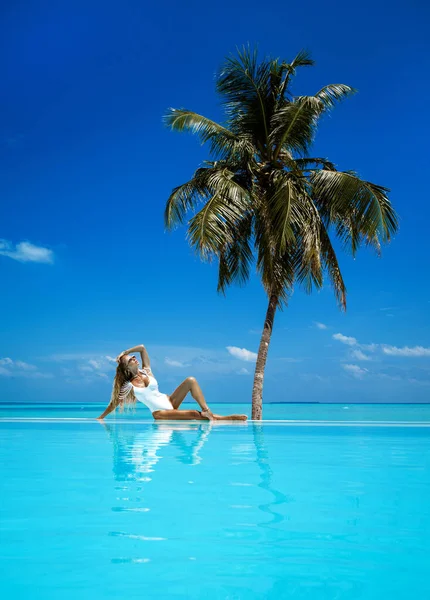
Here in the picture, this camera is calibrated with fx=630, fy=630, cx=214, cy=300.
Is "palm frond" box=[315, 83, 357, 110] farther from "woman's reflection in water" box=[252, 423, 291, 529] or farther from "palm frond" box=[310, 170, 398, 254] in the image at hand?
"woman's reflection in water" box=[252, 423, 291, 529]

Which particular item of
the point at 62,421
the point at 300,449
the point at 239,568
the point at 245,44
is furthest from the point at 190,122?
the point at 239,568

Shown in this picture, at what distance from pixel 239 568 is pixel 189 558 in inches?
8.5

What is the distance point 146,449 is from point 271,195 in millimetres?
9490

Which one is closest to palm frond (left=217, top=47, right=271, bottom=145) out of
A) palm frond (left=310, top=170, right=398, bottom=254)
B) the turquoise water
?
palm frond (left=310, top=170, right=398, bottom=254)

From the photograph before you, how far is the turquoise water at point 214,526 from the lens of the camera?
6.84 ft

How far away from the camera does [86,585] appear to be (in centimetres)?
206

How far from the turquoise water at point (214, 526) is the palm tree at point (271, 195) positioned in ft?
28.1

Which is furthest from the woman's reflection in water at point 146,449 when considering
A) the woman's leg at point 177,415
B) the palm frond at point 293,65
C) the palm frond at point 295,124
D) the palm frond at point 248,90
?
the palm frond at point 293,65

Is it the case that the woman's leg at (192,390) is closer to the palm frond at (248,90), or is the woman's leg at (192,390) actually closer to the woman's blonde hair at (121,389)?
the woman's blonde hair at (121,389)

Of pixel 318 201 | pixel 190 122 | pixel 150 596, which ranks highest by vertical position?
pixel 190 122

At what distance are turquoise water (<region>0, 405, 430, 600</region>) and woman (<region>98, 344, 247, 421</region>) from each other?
440cm

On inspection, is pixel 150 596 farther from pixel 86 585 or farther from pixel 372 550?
pixel 372 550

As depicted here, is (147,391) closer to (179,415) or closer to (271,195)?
(179,415)

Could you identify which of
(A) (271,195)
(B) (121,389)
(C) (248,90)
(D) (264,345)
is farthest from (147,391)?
(C) (248,90)
